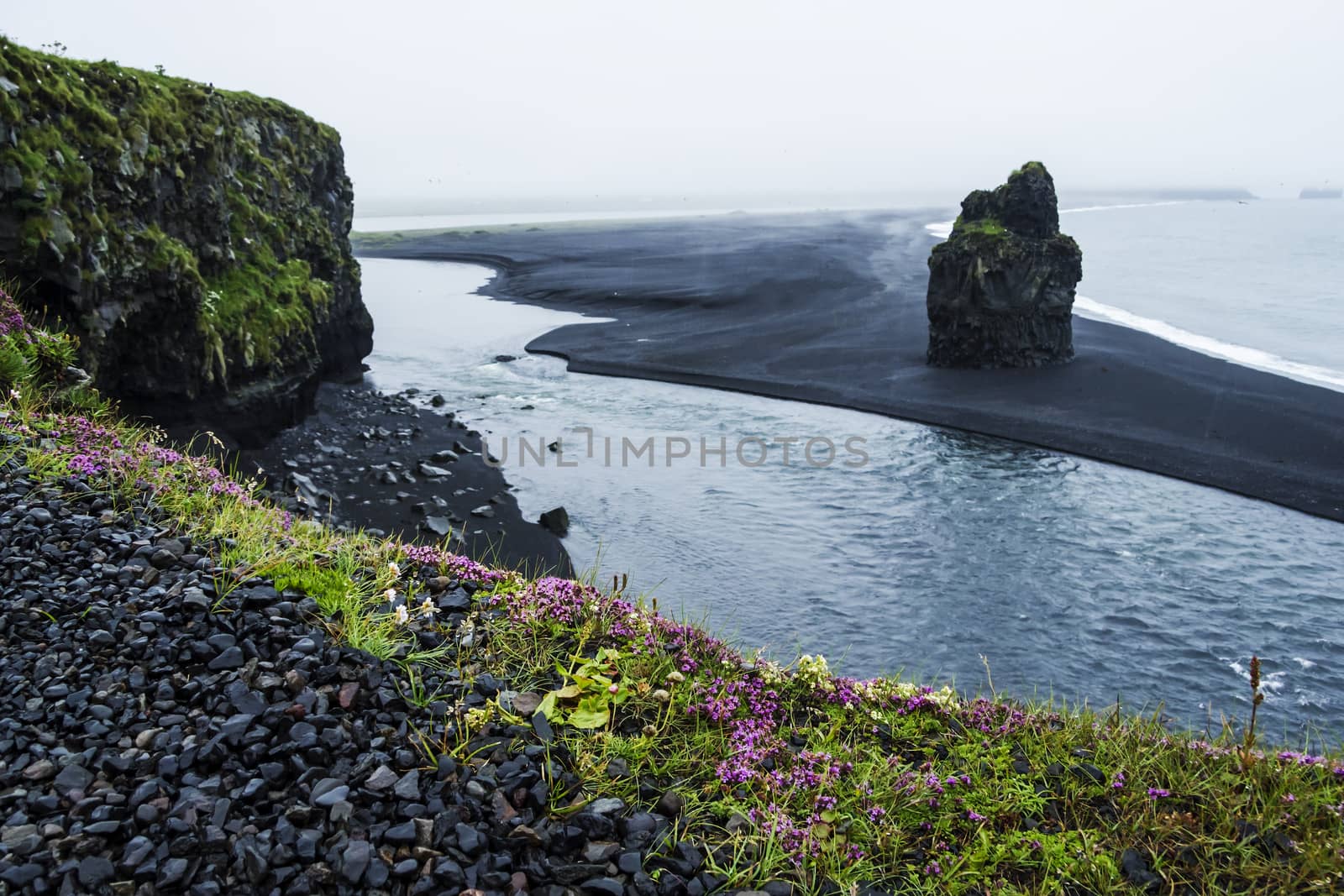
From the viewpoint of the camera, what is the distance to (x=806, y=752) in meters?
5.28

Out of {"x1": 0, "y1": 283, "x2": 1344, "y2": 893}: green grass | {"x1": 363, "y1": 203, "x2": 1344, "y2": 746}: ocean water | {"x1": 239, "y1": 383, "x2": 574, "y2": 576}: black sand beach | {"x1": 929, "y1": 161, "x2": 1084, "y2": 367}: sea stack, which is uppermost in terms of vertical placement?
{"x1": 929, "y1": 161, "x2": 1084, "y2": 367}: sea stack

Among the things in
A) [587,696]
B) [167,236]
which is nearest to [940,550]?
[587,696]

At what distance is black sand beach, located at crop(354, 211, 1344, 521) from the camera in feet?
63.0

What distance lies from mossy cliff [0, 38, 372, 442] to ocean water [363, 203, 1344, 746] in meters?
5.40

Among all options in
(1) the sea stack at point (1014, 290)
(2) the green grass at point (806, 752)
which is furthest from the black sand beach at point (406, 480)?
(1) the sea stack at point (1014, 290)

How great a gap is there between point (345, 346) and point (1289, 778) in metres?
26.6

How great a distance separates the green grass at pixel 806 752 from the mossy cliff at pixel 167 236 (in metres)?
6.84

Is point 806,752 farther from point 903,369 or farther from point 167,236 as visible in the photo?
point 903,369

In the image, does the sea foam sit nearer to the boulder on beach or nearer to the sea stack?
the sea stack

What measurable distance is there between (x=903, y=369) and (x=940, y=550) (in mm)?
13212

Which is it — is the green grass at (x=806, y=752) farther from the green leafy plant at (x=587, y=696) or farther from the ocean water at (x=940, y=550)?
the ocean water at (x=940, y=550)

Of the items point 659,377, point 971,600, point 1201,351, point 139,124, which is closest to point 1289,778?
point 971,600

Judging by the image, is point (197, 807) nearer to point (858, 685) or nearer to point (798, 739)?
point (798, 739)

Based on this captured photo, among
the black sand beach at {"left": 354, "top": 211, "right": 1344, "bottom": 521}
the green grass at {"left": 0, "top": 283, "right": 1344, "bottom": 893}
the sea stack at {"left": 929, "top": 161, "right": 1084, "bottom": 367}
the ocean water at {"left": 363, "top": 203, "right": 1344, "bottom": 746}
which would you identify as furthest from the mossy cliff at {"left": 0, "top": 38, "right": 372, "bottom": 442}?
the sea stack at {"left": 929, "top": 161, "right": 1084, "bottom": 367}
